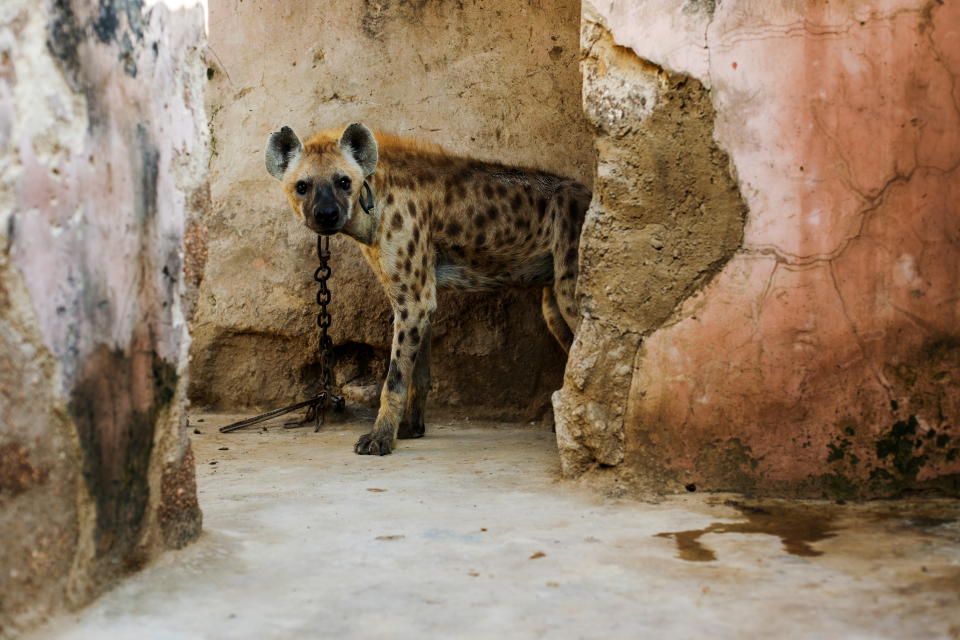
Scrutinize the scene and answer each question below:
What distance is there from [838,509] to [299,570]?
1.58 m

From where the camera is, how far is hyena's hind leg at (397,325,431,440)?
491 centimetres

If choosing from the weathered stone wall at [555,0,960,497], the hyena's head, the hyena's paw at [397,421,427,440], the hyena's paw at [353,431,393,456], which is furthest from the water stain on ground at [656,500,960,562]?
the hyena's head

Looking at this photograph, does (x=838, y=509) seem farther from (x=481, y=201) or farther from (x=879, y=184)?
(x=481, y=201)

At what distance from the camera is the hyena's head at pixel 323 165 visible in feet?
15.1

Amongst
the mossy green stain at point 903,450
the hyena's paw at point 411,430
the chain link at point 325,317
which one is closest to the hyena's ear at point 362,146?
the chain link at point 325,317

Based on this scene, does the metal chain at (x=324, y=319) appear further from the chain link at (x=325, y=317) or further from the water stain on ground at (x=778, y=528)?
the water stain on ground at (x=778, y=528)

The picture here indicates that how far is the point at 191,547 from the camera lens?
98.0 inches

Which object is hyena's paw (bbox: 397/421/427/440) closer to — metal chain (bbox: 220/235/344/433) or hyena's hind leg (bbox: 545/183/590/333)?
metal chain (bbox: 220/235/344/433)

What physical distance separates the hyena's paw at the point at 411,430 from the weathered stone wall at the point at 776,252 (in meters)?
1.64

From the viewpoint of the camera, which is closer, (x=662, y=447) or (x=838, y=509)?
(x=838, y=509)

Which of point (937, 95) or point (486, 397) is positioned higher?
point (937, 95)

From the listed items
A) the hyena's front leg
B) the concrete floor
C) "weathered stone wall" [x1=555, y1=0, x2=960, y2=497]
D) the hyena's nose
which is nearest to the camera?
the concrete floor

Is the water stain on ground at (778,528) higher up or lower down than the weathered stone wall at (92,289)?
lower down

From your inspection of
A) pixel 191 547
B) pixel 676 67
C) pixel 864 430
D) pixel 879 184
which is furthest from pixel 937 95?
pixel 191 547
